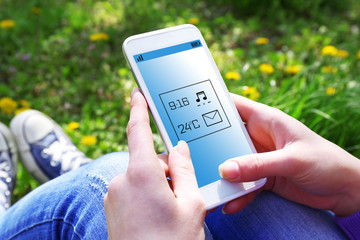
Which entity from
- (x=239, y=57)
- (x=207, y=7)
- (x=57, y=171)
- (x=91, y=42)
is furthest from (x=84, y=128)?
(x=207, y=7)

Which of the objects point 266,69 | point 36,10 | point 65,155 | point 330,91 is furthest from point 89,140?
point 36,10

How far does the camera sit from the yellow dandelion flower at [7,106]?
1.94 metres

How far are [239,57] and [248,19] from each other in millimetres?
596

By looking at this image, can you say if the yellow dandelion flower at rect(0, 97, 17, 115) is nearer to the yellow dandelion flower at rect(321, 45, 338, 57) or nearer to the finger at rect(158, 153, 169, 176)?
the finger at rect(158, 153, 169, 176)

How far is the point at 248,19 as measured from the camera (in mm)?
2752

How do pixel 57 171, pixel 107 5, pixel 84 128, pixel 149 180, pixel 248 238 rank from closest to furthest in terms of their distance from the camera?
pixel 149 180 < pixel 248 238 < pixel 57 171 < pixel 84 128 < pixel 107 5

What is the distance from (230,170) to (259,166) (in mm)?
78

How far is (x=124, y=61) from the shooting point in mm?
2275

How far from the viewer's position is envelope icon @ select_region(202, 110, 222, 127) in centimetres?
105

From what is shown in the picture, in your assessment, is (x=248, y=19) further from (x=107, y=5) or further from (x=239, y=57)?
(x=107, y=5)

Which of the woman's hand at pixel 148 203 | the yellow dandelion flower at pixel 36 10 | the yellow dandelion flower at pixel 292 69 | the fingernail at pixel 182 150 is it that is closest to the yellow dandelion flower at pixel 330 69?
the yellow dandelion flower at pixel 292 69

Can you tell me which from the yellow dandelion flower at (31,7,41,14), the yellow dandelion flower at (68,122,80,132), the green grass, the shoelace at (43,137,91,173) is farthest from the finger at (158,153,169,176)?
the yellow dandelion flower at (31,7,41,14)

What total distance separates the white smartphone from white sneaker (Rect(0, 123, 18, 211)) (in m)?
0.88

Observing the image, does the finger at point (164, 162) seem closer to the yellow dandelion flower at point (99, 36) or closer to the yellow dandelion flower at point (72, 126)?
the yellow dandelion flower at point (72, 126)
